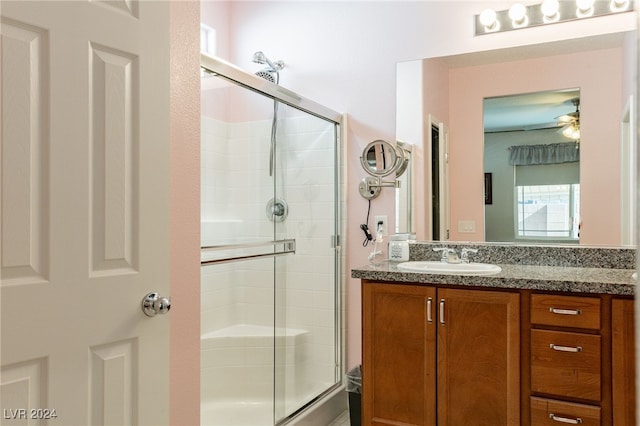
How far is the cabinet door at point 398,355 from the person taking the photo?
85.7 inches

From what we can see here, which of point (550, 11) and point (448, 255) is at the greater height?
point (550, 11)

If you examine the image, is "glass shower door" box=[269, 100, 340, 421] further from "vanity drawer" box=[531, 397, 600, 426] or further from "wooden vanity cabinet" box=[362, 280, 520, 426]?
"vanity drawer" box=[531, 397, 600, 426]

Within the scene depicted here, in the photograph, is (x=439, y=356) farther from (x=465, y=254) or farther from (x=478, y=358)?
(x=465, y=254)

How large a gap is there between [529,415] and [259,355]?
1319 millimetres

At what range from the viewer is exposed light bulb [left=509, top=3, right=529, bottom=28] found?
2521mm

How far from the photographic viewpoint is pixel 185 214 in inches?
64.4

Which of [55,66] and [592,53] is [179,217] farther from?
[592,53]

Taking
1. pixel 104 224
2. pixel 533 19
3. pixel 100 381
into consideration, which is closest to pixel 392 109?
pixel 533 19

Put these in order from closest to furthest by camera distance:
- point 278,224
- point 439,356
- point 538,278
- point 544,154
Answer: point 538,278 → point 439,356 → point 544,154 → point 278,224

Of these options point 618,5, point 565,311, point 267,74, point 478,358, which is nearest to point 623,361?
point 565,311

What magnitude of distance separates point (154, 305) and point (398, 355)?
1.28m

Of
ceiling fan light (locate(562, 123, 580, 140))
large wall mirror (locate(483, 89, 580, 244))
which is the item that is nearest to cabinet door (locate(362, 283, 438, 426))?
large wall mirror (locate(483, 89, 580, 244))

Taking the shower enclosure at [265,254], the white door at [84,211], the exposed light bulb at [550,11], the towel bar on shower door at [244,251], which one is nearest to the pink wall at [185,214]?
the white door at [84,211]

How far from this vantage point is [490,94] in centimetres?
258
